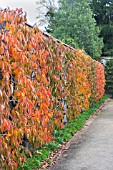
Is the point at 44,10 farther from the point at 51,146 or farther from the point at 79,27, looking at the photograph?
the point at 51,146

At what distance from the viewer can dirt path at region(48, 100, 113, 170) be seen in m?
4.64

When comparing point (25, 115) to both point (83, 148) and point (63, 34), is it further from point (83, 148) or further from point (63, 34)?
point (63, 34)

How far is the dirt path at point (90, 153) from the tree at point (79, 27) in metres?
17.6

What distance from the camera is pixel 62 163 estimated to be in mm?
4797

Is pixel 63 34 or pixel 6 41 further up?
pixel 63 34

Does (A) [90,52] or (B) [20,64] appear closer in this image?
(B) [20,64]

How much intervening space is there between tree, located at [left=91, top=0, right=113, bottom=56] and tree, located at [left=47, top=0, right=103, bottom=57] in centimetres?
439

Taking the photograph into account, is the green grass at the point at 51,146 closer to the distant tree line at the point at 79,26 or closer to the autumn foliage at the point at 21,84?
the autumn foliage at the point at 21,84

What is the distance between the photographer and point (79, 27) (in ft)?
80.6

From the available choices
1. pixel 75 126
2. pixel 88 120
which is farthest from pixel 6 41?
pixel 88 120

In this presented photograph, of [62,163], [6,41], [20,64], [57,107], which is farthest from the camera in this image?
[57,107]

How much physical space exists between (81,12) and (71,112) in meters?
18.5

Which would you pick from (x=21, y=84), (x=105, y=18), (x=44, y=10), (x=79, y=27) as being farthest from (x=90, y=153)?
(x=44, y=10)

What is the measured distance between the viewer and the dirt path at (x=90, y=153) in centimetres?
464
